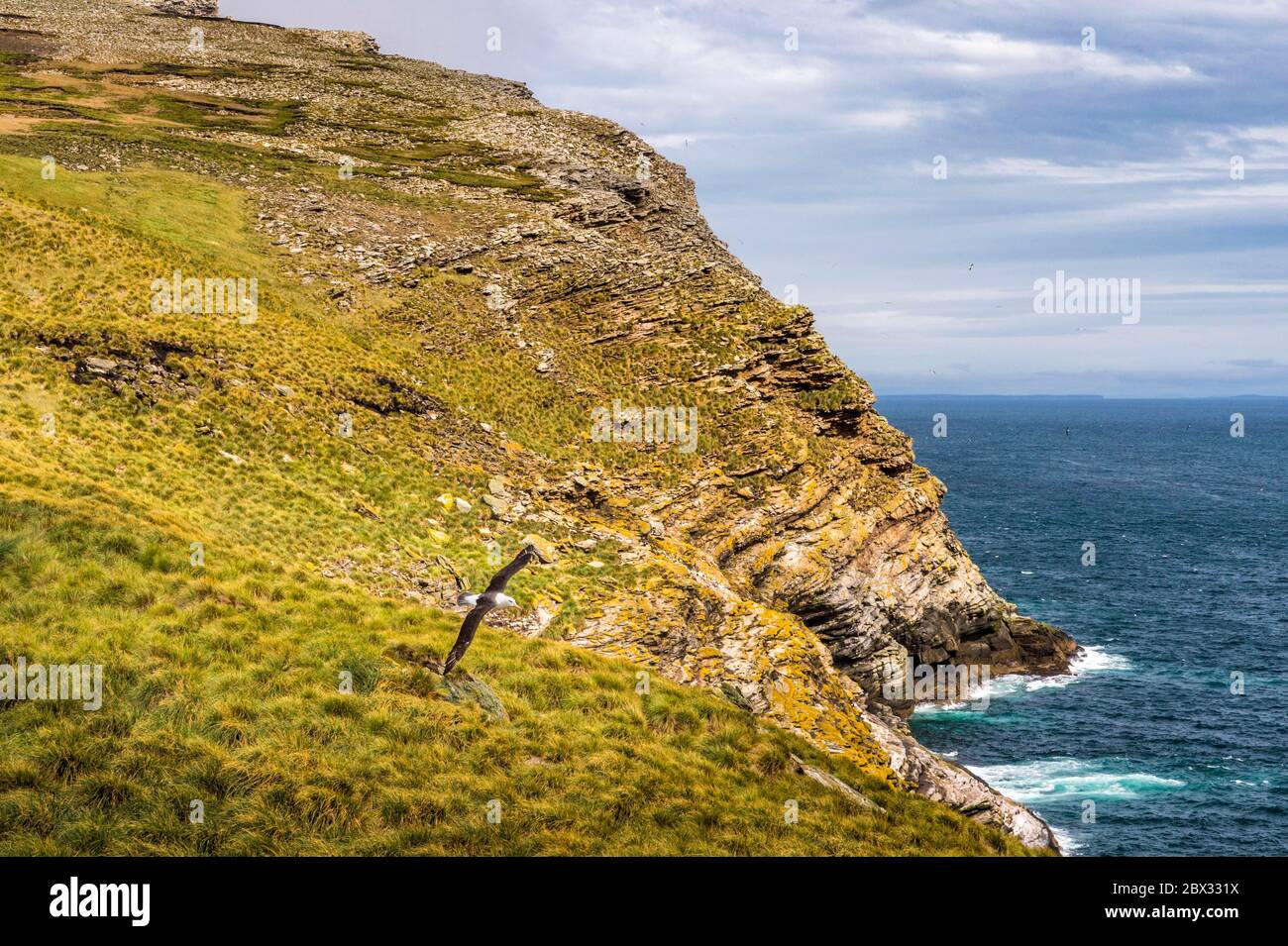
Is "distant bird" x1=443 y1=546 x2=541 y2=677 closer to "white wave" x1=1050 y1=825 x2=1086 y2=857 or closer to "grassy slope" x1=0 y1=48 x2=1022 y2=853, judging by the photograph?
"grassy slope" x1=0 y1=48 x2=1022 y2=853

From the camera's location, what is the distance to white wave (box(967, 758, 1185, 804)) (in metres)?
43.5

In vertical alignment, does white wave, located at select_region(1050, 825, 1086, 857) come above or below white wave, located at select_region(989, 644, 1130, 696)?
below

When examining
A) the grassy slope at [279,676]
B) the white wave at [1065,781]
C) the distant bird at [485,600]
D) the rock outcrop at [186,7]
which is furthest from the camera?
the rock outcrop at [186,7]

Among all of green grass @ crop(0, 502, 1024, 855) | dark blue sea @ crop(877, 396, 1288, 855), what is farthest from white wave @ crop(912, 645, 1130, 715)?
green grass @ crop(0, 502, 1024, 855)

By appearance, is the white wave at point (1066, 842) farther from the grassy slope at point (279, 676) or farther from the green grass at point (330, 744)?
the green grass at point (330, 744)

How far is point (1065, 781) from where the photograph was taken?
45156 millimetres

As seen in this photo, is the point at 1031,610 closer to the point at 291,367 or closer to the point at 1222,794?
the point at 1222,794

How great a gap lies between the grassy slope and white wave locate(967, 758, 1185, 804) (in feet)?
88.5

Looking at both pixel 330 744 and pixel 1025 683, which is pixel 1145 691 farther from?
pixel 330 744

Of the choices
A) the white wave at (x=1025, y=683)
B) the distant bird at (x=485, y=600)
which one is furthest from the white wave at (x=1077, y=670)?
the distant bird at (x=485, y=600)

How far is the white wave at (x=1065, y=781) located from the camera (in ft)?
143

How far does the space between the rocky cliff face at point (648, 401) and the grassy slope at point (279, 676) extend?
2825 millimetres
